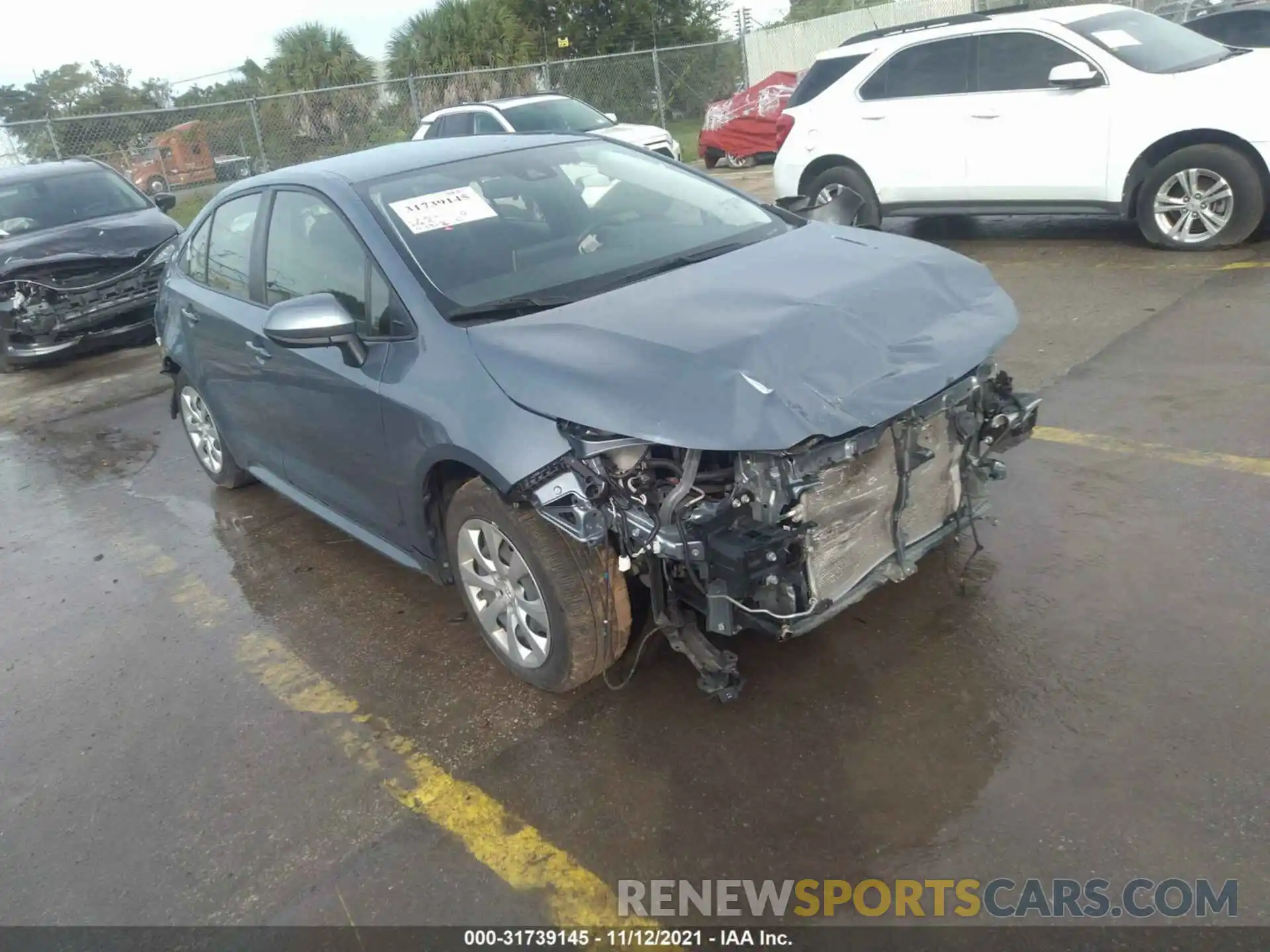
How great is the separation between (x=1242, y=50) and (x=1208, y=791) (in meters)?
7.58

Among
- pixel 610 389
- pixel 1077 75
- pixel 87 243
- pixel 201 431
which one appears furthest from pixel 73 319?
pixel 1077 75

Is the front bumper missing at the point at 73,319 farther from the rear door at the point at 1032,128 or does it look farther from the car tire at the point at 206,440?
the rear door at the point at 1032,128

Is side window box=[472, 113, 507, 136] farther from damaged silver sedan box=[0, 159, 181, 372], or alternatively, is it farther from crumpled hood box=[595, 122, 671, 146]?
damaged silver sedan box=[0, 159, 181, 372]

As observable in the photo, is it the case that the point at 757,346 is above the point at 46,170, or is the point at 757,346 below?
below

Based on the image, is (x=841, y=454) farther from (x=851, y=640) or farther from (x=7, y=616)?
(x=7, y=616)

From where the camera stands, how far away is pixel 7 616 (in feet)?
15.2

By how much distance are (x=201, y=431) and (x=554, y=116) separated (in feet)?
31.0

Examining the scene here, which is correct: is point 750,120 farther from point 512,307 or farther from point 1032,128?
point 512,307

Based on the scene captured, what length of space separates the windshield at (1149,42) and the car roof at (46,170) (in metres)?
9.68

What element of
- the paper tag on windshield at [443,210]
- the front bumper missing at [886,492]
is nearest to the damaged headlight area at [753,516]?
the front bumper missing at [886,492]

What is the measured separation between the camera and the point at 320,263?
12.8 feet

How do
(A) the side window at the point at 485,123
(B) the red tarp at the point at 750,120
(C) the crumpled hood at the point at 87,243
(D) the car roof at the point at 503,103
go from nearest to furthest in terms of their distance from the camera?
1. (C) the crumpled hood at the point at 87,243
2. (A) the side window at the point at 485,123
3. (D) the car roof at the point at 503,103
4. (B) the red tarp at the point at 750,120

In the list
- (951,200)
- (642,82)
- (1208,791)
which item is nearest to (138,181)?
(642,82)

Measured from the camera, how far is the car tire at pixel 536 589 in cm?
309
